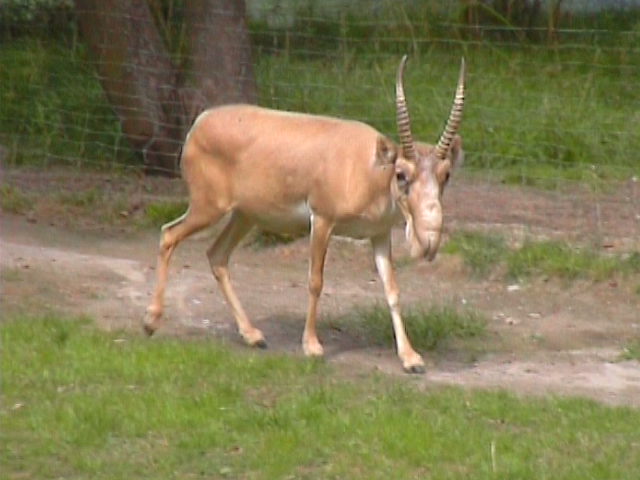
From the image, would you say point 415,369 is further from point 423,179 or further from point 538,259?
point 538,259

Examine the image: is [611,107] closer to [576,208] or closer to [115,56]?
[576,208]

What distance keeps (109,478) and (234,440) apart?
1.88 ft

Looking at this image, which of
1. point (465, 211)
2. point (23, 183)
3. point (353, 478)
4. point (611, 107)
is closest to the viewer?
point (353, 478)

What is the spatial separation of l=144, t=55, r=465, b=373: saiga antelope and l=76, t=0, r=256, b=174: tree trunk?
131 inches

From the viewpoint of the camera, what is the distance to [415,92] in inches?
515

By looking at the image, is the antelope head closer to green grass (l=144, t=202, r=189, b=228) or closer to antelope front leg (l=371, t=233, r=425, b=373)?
antelope front leg (l=371, t=233, r=425, b=373)

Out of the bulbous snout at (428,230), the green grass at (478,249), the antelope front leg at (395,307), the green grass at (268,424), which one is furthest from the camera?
the green grass at (478,249)

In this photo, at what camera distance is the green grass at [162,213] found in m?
11.1

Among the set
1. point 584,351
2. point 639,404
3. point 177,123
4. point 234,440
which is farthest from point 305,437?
point 177,123

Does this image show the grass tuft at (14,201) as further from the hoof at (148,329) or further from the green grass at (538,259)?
the hoof at (148,329)

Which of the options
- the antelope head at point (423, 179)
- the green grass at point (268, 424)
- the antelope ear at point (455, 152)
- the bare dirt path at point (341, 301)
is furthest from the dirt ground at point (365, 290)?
the antelope ear at point (455, 152)

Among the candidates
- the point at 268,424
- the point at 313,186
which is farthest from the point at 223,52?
the point at 268,424

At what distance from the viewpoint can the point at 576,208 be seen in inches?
431

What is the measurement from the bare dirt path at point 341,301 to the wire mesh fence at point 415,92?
933 mm
